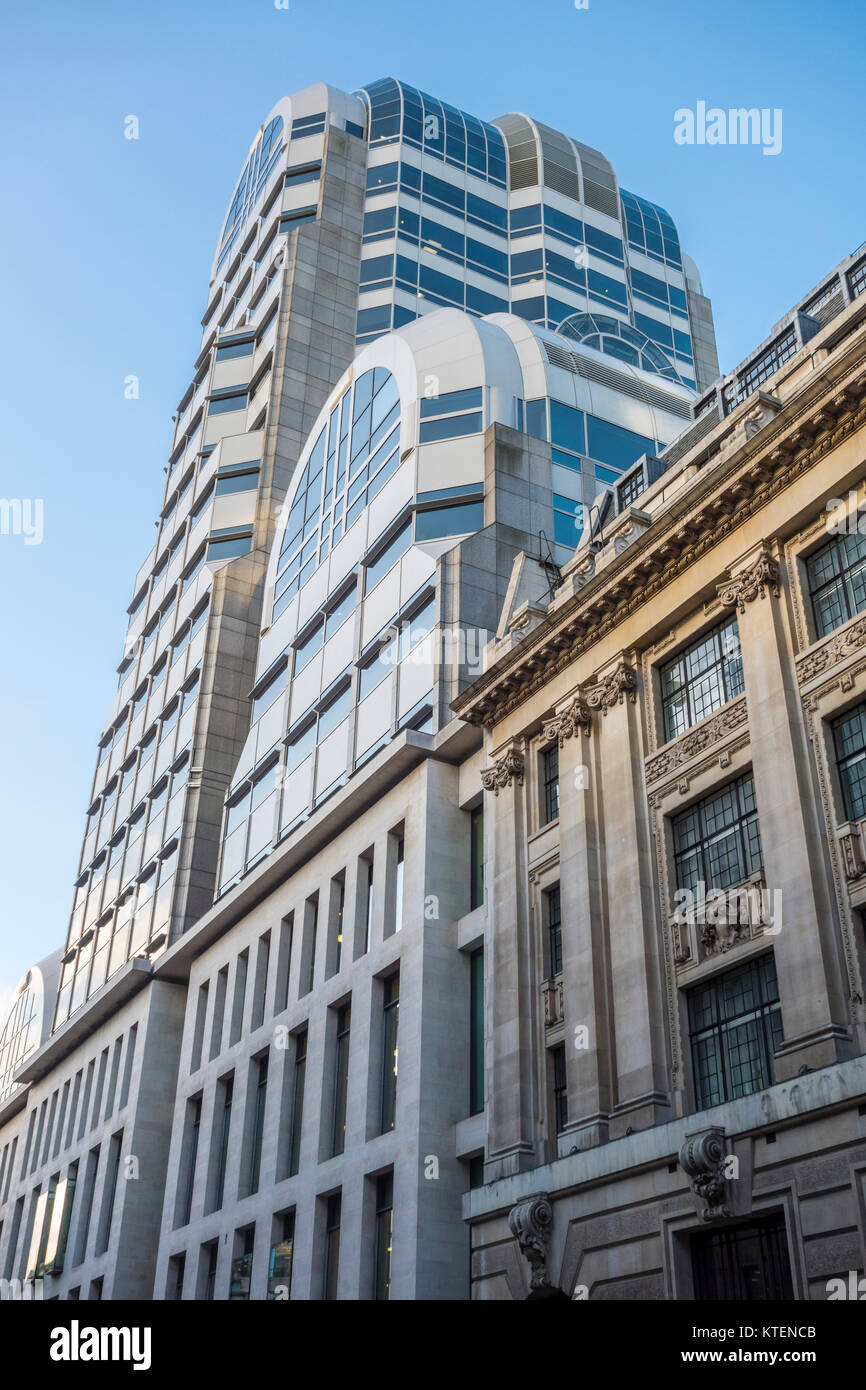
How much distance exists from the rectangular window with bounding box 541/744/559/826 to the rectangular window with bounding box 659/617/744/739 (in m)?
4.30

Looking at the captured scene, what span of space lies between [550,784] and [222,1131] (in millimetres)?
21116

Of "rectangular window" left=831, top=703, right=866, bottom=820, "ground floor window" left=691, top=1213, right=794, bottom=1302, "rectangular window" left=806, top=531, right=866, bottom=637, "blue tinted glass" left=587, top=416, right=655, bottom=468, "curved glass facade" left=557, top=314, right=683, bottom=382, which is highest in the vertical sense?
"curved glass facade" left=557, top=314, right=683, bottom=382

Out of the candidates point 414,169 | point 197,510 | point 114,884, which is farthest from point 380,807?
point 414,169

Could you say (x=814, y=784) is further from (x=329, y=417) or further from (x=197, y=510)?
(x=197, y=510)

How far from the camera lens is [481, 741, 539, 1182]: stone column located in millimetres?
32312

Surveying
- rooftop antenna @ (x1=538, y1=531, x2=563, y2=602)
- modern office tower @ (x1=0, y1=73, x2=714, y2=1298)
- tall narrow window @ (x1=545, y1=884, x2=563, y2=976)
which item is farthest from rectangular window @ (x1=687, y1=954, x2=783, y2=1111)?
rooftop antenna @ (x1=538, y1=531, x2=563, y2=602)

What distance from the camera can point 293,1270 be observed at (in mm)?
40031

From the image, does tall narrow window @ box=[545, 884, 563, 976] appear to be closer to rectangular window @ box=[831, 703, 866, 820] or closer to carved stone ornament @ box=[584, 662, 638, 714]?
carved stone ornament @ box=[584, 662, 638, 714]

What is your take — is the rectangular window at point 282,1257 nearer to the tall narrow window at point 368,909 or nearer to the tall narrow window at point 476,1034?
the tall narrow window at point 368,909

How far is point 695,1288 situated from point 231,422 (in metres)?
63.1

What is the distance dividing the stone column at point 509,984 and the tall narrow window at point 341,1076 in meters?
8.17

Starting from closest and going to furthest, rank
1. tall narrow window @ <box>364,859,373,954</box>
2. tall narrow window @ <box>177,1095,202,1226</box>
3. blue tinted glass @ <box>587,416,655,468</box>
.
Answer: tall narrow window @ <box>364,859,373,954</box>
tall narrow window @ <box>177,1095,202,1226</box>
blue tinted glass @ <box>587,416,655,468</box>

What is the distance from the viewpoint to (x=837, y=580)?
92.0 ft

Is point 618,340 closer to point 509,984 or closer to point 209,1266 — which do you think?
point 509,984
